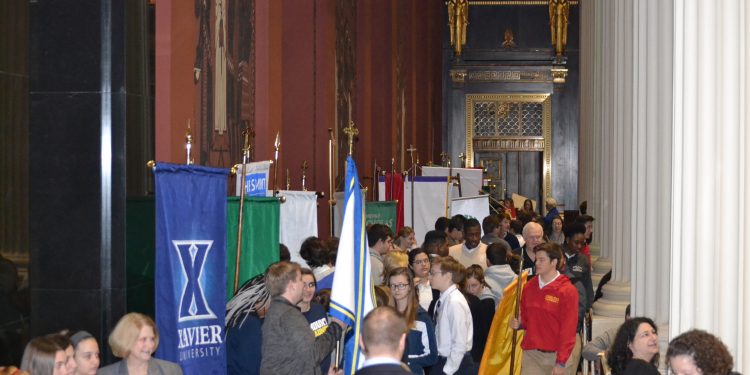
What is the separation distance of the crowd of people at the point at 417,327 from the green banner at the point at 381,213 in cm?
281

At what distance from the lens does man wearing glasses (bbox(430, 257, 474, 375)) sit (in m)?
8.73

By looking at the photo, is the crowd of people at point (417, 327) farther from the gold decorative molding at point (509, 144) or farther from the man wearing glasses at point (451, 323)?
the gold decorative molding at point (509, 144)

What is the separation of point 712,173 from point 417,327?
265cm

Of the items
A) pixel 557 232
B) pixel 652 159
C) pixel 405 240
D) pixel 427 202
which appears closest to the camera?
pixel 652 159

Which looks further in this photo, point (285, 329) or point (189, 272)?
point (189, 272)

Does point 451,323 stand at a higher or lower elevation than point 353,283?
lower

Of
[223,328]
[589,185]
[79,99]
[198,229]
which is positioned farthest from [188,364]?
[589,185]

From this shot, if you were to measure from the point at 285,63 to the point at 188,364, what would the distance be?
7.54 metres

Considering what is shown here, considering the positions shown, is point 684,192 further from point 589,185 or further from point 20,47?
point 589,185

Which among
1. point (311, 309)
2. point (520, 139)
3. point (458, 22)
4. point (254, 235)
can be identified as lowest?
point (311, 309)

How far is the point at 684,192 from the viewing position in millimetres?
6527

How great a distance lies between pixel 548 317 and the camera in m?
9.55

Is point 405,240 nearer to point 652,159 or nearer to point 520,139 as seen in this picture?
point 652,159

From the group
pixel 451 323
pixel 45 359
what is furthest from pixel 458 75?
pixel 45 359
